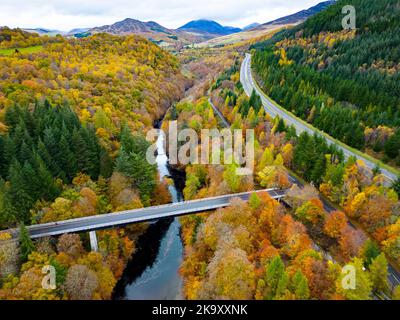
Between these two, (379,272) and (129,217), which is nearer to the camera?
(379,272)

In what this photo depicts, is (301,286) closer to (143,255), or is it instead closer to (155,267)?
(155,267)

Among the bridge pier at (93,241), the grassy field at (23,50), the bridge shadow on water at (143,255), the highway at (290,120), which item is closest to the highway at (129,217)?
the bridge pier at (93,241)

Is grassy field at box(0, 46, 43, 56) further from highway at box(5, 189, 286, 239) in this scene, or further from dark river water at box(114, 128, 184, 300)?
dark river water at box(114, 128, 184, 300)

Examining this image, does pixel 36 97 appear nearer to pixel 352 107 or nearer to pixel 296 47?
pixel 352 107

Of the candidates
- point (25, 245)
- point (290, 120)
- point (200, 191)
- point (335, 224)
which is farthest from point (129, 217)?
point (290, 120)

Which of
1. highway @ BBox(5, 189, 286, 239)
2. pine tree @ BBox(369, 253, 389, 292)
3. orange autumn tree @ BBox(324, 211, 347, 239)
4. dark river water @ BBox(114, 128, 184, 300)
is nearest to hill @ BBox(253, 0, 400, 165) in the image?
orange autumn tree @ BBox(324, 211, 347, 239)
